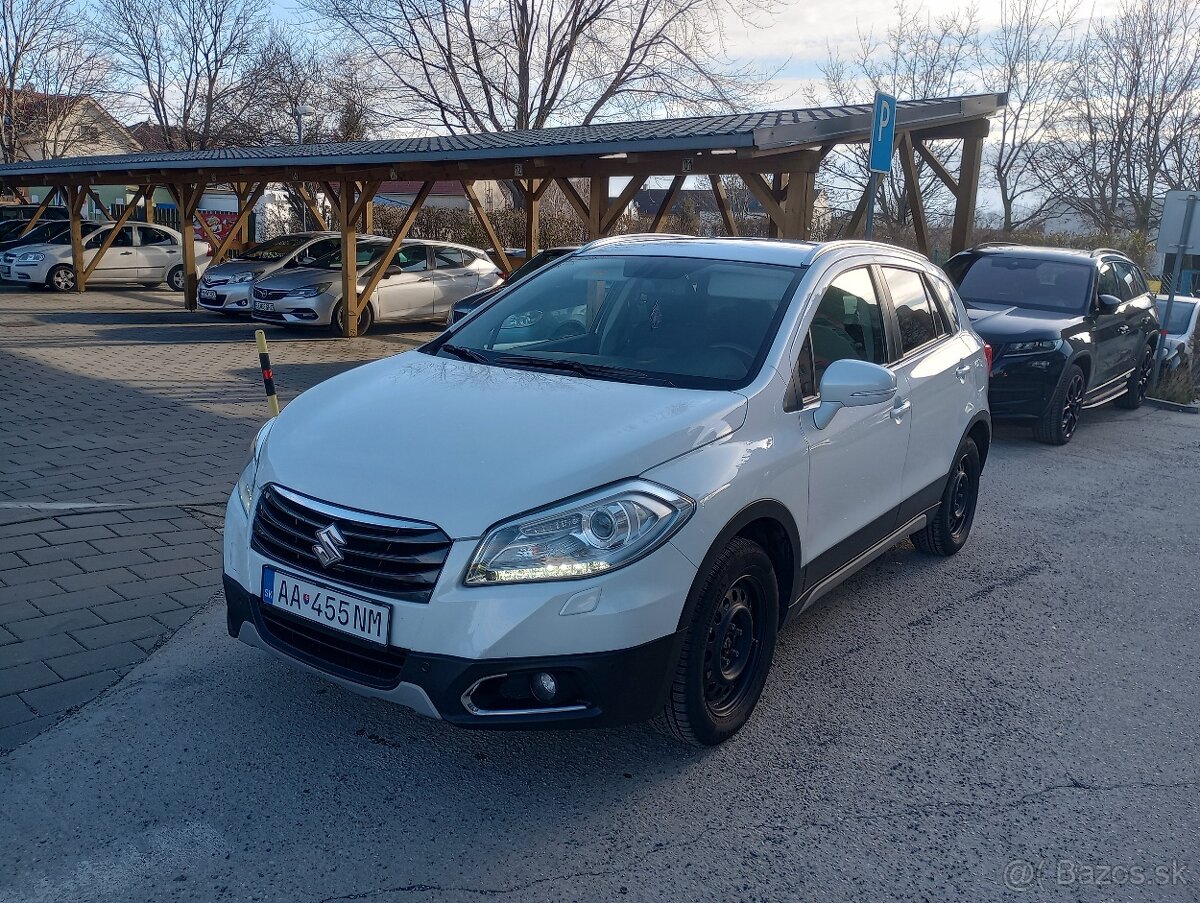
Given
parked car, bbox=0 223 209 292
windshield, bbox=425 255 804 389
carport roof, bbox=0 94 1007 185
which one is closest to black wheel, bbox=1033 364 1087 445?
carport roof, bbox=0 94 1007 185

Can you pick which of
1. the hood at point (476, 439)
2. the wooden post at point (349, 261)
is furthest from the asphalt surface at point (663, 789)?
the wooden post at point (349, 261)

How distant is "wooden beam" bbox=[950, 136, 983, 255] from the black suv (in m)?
2.59

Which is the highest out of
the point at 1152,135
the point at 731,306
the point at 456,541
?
the point at 1152,135

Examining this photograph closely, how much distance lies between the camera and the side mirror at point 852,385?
407cm

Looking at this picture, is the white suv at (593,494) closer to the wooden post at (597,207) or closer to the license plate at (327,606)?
the license plate at (327,606)

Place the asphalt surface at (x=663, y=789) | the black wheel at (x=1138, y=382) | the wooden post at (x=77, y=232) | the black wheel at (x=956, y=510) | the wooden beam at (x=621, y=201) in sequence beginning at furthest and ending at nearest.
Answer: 1. the wooden post at (x=77, y=232)
2. the wooden beam at (x=621, y=201)
3. the black wheel at (x=1138, y=382)
4. the black wheel at (x=956, y=510)
5. the asphalt surface at (x=663, y=789)

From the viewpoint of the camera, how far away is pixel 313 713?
13.3 feet

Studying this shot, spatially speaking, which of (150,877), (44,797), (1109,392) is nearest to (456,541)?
(150,877)

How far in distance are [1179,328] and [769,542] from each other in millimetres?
14431

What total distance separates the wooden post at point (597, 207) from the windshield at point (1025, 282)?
4.30 m

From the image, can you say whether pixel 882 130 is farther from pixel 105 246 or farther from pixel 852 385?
pixel 105 246

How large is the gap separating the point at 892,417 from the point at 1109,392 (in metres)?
7.96

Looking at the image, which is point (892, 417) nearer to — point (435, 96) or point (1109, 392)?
point (1109, 392)

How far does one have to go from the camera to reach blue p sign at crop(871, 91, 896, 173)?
9.63 metres
